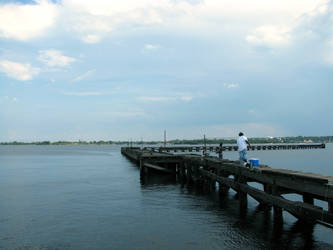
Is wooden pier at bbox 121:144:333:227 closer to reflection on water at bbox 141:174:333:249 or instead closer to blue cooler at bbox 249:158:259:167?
blue cooler at bbox 249:158:259:167

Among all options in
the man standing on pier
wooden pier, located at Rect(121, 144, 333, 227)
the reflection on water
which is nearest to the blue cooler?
wooden pier, located at Rect(121, 144, 333, 227)

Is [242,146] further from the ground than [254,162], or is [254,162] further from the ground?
[242,146]

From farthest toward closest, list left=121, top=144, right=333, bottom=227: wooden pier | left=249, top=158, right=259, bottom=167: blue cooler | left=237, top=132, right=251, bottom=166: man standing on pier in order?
1. left=237, top=132, right=251, bottom=166: man standing on pier
2. left=249, top=158, right=259, bottom=167: blue cooler
3. left=121, top=144, right=333, bottom=227: wooden pier

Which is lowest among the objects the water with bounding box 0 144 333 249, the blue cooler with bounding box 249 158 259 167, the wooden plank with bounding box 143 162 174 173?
the water with bounding box 0 144 333 249

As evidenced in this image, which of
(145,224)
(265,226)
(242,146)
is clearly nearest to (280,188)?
(265,226)

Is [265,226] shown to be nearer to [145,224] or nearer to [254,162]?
[254,162]

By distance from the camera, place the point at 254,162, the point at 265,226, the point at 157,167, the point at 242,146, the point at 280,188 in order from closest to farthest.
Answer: the point at 265,226, the point at 280,188, the point at 254,162, the point at 242,146, the point at 157,167

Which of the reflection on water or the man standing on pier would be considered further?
the man standing on pier

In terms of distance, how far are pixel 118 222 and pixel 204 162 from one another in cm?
1170

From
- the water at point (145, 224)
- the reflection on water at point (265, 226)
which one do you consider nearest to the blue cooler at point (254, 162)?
the reflection on water at point (265, 226)

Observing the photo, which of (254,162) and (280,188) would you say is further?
(254,162)

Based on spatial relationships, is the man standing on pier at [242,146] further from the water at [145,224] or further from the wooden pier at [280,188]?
the water at [145,224]

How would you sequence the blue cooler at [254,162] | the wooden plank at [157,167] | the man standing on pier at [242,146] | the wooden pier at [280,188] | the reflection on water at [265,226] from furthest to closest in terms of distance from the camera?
1. the wooden plank at [157,167]
2. the man standing on pier at [242,146]
3. the blue cooler at [254,162]
4. the reflection on water at [265,226]
5. the wooden pier at [280,188]

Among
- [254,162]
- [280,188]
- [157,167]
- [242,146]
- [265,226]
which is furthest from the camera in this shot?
[157,167]
